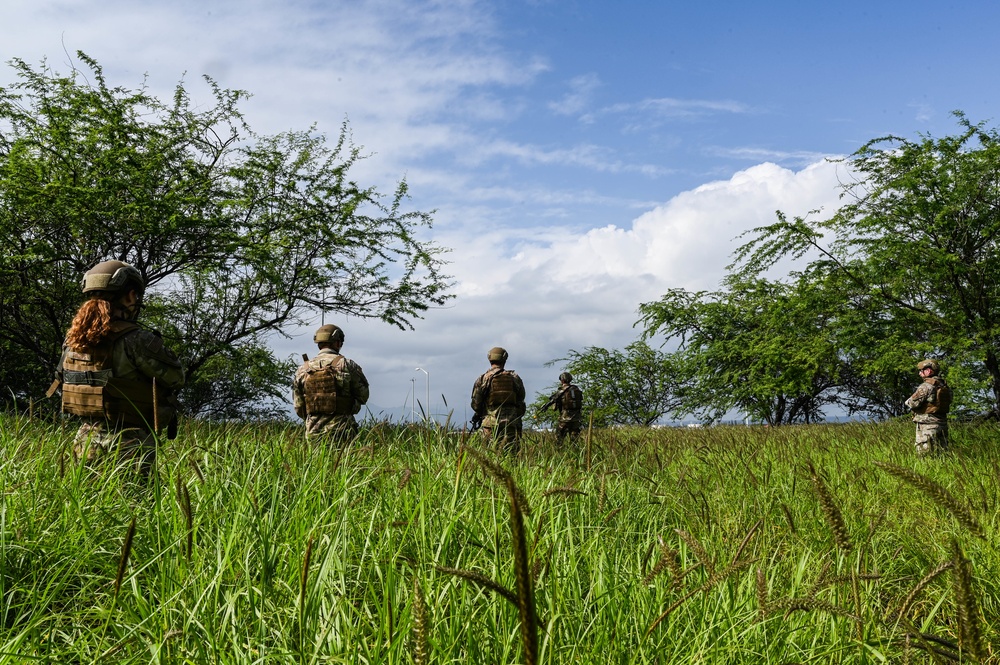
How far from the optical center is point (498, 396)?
35.4 feet

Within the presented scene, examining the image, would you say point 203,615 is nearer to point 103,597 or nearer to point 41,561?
point 103,597

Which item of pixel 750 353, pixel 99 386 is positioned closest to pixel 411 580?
pixel 99 386

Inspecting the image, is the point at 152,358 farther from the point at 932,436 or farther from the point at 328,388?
the point at 932,436

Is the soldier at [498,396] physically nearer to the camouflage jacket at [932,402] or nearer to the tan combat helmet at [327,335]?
the tan combat helmet at [327,335]

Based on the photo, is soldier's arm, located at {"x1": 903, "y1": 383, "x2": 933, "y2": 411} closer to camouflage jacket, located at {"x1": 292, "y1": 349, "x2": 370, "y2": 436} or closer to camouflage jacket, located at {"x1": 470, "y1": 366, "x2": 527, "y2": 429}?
camouflage jacket, located at {"x1": 470, "y1": 366, "x2": 527, "y2": 429}

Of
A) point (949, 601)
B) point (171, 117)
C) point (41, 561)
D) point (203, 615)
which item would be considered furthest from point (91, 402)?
point (171, 117)

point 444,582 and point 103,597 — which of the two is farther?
point 103,597

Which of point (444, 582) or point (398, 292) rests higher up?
point (398, 292)

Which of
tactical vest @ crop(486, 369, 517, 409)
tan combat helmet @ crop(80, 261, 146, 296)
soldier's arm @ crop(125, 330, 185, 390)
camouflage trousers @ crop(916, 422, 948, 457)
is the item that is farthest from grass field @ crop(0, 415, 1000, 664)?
camouflage trousers @ crop(916, 422, 948, 457)

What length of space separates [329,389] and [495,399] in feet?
10.4

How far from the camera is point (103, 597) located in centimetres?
286

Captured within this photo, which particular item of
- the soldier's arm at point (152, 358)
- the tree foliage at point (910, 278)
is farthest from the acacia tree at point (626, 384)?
the soldier's arm at point (152, 358)

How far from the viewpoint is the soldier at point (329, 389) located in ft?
27.5

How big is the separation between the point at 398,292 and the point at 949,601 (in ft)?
48.4
